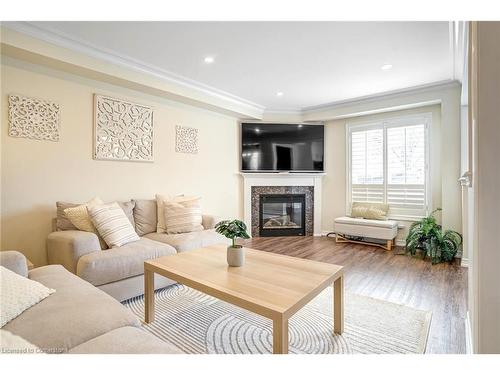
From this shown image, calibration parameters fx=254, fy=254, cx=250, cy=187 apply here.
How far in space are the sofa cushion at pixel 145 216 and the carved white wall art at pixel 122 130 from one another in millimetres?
645

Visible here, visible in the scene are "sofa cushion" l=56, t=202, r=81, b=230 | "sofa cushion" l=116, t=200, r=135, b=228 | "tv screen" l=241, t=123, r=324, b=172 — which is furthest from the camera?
"tv screen" l=241, t=123, r=324, b=172

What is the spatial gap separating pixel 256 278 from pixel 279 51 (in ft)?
7.76

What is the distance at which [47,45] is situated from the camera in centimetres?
246

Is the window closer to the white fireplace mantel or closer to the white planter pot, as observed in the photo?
the white fireplace mantel

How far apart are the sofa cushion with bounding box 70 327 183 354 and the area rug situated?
0.66m

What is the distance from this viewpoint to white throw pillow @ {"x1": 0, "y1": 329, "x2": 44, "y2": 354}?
97cm

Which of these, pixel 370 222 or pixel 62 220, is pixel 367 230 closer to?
pixel 370 222

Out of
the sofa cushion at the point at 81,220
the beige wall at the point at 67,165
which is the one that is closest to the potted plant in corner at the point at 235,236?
the sofa cushion at the point at 81,220

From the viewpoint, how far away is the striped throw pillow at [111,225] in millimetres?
2504

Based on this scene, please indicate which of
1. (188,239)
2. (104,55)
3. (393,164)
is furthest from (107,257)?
(393,164)

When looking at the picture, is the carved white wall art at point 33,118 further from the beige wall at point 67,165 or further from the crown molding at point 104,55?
the crown molding at point 104,55

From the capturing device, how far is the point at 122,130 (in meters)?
3.31

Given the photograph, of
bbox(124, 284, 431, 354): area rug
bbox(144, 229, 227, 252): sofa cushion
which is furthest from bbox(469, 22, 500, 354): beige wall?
bbox(144, 229, 227, 252): sofa cushion
